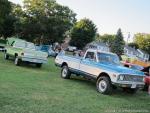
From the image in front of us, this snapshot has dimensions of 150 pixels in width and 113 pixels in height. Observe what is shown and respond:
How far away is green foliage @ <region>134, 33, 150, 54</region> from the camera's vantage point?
384ft

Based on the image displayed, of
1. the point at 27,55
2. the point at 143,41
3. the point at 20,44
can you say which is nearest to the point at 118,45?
the point at 143,41

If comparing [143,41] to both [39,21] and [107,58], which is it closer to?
[39,21]

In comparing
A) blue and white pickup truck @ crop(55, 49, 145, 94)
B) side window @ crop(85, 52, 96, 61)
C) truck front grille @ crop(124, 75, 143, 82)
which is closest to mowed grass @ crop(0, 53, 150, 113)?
blue and white pickup truck @ crop(55, 49, 145, 94)

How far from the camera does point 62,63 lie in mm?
16469

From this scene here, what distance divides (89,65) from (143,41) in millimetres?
110288

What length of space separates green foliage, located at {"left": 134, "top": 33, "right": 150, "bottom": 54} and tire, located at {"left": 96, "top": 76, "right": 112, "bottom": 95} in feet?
348

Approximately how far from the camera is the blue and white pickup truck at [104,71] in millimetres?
12391

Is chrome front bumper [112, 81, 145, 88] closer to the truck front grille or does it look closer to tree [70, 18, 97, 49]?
the truck front grille

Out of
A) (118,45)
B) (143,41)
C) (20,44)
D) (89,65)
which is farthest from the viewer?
(143,41)

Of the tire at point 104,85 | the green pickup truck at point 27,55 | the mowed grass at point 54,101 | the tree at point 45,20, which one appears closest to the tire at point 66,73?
the tire at point 104,85

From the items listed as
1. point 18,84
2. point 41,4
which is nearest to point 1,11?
point 41,4

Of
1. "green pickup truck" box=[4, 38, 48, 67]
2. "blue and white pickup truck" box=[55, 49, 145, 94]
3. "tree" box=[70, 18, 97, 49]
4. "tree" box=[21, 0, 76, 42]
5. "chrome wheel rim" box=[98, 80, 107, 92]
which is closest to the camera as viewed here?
"blue and white pickup truck" box=[55, 49, 145, 94]

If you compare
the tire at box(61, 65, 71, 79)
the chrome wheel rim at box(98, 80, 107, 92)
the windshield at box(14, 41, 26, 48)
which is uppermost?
the windshield at box(14, 41, 26, 48)

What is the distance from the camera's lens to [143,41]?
120750 millimetres
